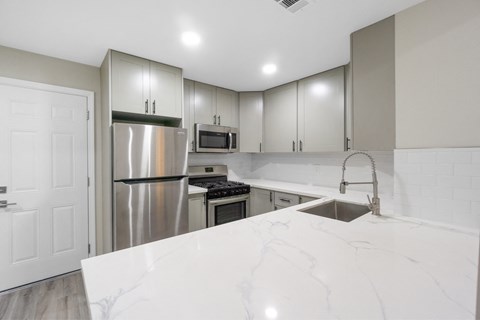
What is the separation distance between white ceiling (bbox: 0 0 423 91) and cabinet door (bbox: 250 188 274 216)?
162 cm

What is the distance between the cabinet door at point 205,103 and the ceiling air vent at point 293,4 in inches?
67.9

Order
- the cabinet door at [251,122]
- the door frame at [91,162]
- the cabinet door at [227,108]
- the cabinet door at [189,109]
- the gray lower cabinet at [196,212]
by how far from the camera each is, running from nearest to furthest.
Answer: the door frame at [91,162], the gray lower cabinet at [196,212], the cabinet door at [189,109], the cabinet door at [227,108], the cabinet door at [251,122]

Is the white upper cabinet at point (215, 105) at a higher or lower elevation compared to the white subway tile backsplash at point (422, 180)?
higher

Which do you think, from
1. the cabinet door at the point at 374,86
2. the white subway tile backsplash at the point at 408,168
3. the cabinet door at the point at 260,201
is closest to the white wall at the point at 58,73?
the cabinet door at the point at 260,201

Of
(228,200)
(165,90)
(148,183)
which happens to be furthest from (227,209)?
(165,90)

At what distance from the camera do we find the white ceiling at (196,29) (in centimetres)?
147

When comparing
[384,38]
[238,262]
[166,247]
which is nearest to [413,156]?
[384,38]

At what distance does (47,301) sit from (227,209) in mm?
1922

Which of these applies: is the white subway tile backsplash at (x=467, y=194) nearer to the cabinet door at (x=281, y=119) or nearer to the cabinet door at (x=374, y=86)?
the cabinet door at (x=374, y=86)

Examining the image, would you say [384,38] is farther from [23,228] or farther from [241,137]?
[23,228]

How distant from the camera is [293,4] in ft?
4.72

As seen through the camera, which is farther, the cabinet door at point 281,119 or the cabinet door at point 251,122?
the cabinet door at point 251,122

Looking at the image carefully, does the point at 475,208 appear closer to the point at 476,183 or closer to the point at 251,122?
the point at 476,183

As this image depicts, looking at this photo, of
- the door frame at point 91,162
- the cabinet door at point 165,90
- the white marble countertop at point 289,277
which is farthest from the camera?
the door frame at point 91,162
